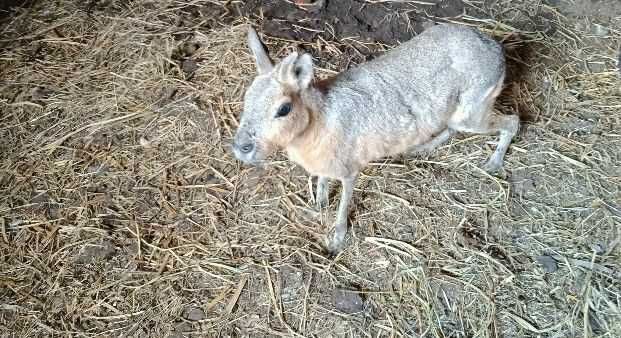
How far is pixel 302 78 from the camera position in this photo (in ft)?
9.05

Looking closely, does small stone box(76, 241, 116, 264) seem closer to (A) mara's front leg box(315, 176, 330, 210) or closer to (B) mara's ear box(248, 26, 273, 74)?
(A) mara's front leg box(315, 176, 330, 210)

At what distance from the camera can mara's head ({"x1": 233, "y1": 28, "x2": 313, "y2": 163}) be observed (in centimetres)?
266

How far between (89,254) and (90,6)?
106 inches

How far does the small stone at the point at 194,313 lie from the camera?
10.5 feet

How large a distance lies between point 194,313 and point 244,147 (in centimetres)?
118

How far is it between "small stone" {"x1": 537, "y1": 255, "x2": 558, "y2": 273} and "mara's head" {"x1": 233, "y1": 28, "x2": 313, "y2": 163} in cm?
181

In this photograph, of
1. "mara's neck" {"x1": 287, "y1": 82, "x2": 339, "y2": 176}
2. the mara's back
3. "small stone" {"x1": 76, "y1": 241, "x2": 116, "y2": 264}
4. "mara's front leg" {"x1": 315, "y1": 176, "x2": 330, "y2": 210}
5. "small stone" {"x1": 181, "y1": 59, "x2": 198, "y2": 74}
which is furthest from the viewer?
"small stone" {"x1": 181, "y1": 59, "x2": 198, "y2": 74}

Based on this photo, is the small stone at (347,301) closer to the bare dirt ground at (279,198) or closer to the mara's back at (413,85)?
the bare dirt ground at (279,198)

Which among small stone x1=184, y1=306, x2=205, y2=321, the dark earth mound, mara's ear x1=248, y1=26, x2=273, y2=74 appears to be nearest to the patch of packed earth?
the dark earth mound

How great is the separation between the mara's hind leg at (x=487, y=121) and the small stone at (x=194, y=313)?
199 centimetres

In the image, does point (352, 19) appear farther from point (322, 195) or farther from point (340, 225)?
point (340, 225)

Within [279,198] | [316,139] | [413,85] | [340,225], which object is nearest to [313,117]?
[316,139]

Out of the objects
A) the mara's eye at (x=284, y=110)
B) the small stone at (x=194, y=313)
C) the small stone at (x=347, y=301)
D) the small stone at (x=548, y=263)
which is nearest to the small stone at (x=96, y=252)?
the small stone at (x=194, y=313)

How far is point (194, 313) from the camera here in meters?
3.22
